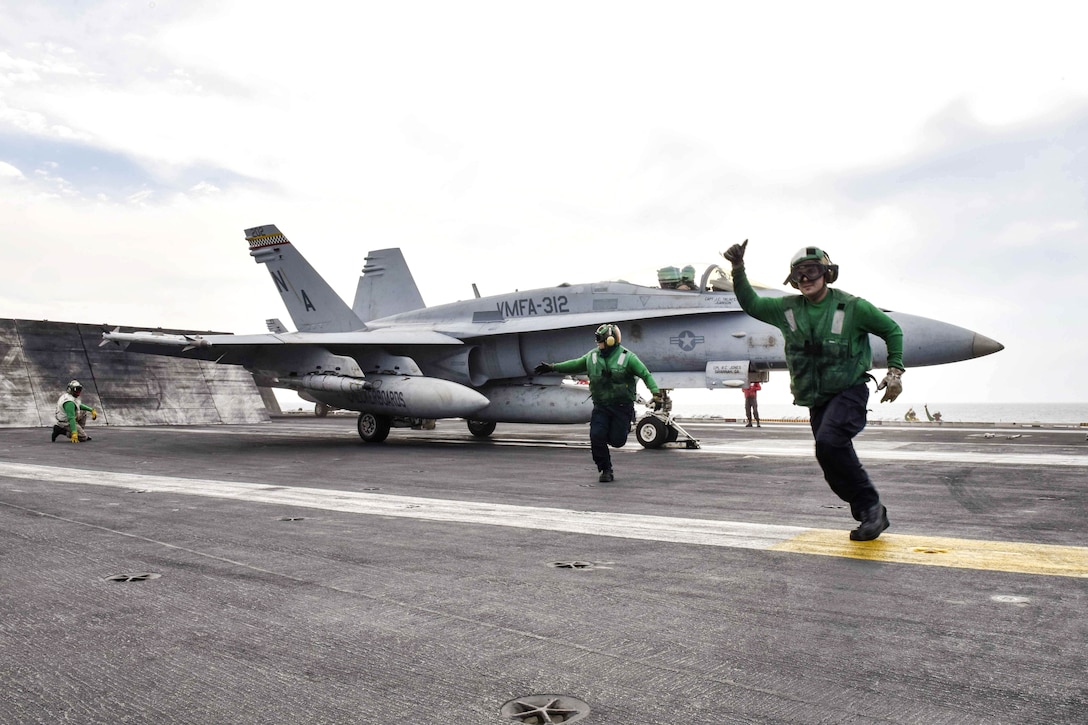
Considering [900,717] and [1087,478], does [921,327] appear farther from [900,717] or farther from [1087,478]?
[900,717]

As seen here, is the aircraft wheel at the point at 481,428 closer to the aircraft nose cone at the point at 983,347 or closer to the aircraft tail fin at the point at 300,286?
the aircraft tail fin at the point at 300,286

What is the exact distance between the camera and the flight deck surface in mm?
2430

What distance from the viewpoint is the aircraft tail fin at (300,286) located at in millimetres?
18719

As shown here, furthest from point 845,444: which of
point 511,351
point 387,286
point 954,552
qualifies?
point 387,286

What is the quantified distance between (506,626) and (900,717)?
4.82 ft

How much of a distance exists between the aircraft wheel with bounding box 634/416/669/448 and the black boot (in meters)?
8.26

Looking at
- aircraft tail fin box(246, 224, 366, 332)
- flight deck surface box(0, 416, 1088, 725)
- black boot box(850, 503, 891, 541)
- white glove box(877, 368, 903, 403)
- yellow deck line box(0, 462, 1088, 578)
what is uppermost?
aircraft tail fin box(246, 224, 366, 332)

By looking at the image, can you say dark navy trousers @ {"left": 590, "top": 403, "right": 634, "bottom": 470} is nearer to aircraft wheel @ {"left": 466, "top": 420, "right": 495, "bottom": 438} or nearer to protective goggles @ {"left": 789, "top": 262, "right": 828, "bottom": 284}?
protective goggles @ {"left": 789, "top": 262, "right": 828, "bottom": 284}

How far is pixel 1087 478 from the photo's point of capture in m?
A: 8.37

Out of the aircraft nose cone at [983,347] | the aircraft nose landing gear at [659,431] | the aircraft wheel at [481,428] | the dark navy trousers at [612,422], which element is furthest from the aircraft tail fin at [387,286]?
the aircraft nose cone at [983,347]

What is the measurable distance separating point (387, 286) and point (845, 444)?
19409mm

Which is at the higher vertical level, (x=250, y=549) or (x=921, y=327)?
(x=921, y=327)

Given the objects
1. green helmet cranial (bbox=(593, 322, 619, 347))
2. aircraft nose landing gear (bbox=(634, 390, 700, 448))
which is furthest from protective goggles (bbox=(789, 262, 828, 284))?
aircraft nose landing gear (bbox=(634, 390, 700, 448))

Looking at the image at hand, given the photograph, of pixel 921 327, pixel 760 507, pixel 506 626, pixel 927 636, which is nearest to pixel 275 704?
pixel 506 626
